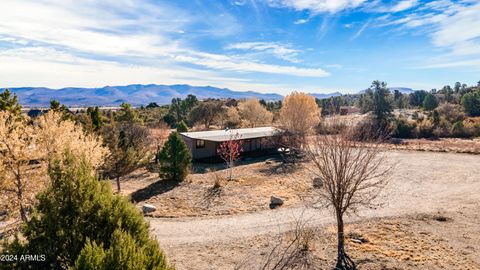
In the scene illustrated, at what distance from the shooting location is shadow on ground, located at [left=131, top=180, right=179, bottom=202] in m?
21.7

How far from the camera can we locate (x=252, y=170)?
3050 cm

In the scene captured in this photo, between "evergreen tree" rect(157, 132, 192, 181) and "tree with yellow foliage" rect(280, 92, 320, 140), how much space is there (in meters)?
16.5

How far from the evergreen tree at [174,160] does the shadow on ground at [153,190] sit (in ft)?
2.27

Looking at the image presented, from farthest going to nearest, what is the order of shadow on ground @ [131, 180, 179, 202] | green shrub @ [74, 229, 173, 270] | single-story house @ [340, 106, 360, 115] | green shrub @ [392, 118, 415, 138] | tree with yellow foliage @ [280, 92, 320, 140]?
green shrub @ [392, 118, 415, 138] < tree with yellow foliage @ [280, 92, 320, 140] < single-story house @ [340, 106, 360, 115] < shadow on ground @ [131, 180, 179, 202] < green shrub @ [74, 229, 173, 270]

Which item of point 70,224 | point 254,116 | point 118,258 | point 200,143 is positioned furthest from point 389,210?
point 254,116

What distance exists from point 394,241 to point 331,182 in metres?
4.70

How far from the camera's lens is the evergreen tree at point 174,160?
24.9 meters

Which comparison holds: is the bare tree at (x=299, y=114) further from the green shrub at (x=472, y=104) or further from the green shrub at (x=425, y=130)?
the green shrub at (x=472, y=104)

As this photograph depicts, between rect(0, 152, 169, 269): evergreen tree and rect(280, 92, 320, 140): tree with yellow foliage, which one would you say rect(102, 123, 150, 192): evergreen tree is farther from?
rect(280, 92, 320, 140): tree with yellow foliage

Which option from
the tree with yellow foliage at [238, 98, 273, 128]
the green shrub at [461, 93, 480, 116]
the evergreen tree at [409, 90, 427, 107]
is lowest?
the tree with yellow foliage at [238, 98, 273, 128]

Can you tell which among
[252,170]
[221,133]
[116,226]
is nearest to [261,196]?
[252,170]

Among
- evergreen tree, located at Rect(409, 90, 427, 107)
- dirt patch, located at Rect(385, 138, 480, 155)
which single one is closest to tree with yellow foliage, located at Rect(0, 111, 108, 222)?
dirt patch, located at Rect(385, 138, 480, 155)

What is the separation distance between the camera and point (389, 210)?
18.0m

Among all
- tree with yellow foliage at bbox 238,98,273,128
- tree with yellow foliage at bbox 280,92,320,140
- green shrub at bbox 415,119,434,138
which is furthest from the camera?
tree with yellow foliage at bbox 238,98,273,128
